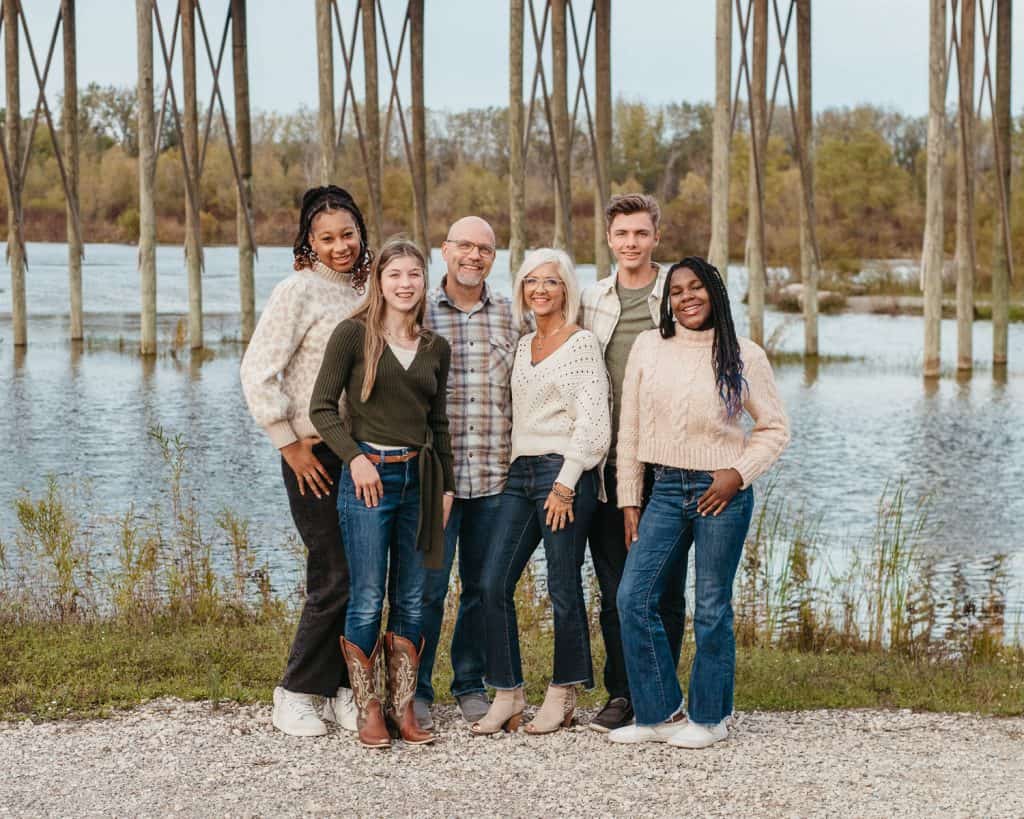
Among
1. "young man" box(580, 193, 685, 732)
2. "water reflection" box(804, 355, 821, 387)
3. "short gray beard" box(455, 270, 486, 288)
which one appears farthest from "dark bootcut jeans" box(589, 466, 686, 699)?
"water reflection" box(804, 355, 821, 387)

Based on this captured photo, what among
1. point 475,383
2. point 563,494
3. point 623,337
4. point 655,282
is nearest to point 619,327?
point 623,337

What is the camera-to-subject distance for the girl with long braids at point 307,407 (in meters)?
5.20

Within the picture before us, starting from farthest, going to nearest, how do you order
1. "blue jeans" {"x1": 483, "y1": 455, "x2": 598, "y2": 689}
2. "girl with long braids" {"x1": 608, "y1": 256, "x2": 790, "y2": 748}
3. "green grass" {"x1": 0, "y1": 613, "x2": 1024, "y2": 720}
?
"green grass" {"x1": 0, "y1": 613, "x2": 1024, "y2": 720} → "blue jeans" {"x1": 483, "y1": 455, "x2": 598, "y2": 689} → "girl with long braids" {"x1": 608, "y1": 256, "x2": 790, "y2": 748}

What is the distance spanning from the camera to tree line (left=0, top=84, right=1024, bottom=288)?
165 ft

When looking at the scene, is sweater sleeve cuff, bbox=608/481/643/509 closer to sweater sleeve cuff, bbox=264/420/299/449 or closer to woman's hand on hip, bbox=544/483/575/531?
woman's hand on hip, bbox=544/483/575/531

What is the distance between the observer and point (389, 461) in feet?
17.0

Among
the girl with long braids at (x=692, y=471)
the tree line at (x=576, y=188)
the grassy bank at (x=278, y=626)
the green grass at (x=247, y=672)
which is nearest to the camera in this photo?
the girl with long braids at (x=692, y=471)

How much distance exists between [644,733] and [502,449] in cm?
112

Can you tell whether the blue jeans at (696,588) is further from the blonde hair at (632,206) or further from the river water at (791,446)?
the river water at (791,446)

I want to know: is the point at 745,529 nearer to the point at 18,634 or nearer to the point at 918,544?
the point at 18,634

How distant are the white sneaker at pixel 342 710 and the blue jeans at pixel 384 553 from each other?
301 millimetres

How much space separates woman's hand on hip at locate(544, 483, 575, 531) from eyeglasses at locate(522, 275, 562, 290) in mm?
687

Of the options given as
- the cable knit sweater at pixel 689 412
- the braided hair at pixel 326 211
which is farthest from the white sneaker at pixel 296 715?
the braided hair at pixel 326 211

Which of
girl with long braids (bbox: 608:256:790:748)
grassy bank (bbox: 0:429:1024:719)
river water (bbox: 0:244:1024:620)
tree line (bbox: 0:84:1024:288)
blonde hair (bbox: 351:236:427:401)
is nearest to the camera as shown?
blonde hair (bbox: 351:236:427:401)
